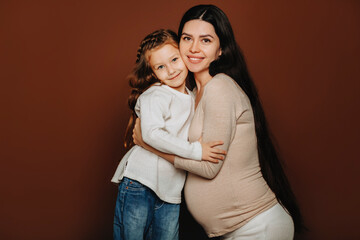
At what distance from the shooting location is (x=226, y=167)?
223cm

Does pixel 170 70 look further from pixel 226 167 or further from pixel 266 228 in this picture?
pixel 266 228

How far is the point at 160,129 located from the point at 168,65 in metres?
0.47

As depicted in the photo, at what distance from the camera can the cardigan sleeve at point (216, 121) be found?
2.12 metres

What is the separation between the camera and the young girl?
221 cm


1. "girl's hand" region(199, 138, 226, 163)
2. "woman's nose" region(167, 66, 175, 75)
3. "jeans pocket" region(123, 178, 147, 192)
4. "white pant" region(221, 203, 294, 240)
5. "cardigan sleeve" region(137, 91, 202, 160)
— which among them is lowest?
"white pant" region(221, 203, 294, 240)

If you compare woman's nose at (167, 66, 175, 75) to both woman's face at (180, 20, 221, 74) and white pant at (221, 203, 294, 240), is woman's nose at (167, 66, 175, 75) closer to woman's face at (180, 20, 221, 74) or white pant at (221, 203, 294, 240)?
woman's face at (180, 20, 221, 74)

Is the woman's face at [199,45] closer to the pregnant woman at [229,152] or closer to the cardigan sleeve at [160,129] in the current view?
the pregnant woman at [229,152]

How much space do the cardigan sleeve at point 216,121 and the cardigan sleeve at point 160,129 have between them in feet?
0.20

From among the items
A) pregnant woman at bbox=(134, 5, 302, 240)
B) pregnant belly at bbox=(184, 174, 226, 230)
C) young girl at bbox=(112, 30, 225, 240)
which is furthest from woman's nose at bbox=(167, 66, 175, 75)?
pregnant belly at bbox=(184, 174, 226, 230)

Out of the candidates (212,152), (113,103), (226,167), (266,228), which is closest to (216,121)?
(212,152)

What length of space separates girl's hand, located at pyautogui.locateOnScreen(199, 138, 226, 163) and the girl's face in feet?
1.76

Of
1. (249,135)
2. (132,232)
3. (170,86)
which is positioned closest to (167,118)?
(170,86)

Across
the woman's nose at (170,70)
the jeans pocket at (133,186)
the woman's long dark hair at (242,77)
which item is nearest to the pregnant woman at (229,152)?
the woman's long dark hair at (242,77)

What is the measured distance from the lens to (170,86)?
2.50 meters
